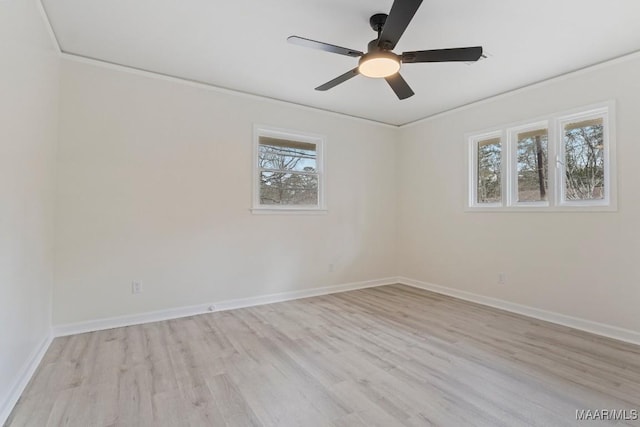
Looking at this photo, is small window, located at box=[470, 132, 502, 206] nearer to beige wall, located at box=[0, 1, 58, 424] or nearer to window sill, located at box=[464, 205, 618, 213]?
window sill, located at box=[464, 205, 618, 213]

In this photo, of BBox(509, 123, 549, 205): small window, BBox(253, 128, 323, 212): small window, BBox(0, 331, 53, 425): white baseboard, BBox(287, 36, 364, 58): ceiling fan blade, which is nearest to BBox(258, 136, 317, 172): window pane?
BBox(253, 128, 323, 212): small window

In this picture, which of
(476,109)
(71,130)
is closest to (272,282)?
(71,130)

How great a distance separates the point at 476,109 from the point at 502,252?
1909mm

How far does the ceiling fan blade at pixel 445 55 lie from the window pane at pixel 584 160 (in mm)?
1948

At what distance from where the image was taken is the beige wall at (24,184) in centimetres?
174

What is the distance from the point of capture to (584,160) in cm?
327

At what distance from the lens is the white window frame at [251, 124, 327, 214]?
3.97 m

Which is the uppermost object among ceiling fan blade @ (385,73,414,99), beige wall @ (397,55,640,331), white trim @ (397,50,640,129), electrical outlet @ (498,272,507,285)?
white trim @ (397,50,640,129)

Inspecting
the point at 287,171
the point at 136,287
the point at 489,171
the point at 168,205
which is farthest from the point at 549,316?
the point at 136,287

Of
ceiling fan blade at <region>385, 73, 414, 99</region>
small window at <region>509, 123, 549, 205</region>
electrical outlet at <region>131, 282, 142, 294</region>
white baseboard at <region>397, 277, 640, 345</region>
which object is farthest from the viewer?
small window at <region>509, 123, 549, 205</region>

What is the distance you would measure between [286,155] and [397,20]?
8.60ft

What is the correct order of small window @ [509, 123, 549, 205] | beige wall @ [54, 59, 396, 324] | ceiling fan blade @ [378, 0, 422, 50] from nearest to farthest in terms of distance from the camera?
ceiling fan blade @ [378, 0, 422, 50], beige wall @ [54, 59, 396, 324], small window @ [509, 123, 549, 205]

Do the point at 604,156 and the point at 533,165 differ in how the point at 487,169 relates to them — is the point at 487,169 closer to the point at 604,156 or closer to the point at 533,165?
the point at 533,165

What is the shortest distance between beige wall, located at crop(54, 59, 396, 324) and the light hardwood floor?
0.48m
